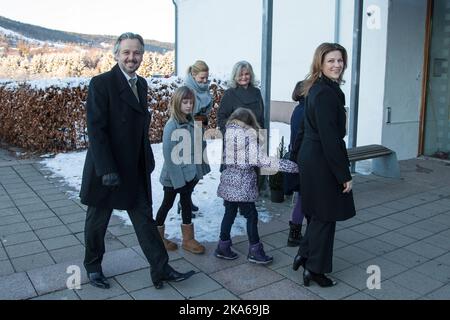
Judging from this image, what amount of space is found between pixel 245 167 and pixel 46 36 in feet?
93.9

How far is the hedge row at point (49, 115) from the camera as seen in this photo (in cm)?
772

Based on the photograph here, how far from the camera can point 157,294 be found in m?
3.21

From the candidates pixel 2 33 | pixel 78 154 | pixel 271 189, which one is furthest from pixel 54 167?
pixel 2 33

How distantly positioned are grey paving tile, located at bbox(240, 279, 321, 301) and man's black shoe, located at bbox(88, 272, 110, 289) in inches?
37.1

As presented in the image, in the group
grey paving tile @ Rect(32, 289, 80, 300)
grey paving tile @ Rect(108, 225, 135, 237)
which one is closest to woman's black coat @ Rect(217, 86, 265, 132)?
grey paving tile @ Rect(108, 225, 135, 237)

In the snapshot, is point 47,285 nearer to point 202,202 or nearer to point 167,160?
point 167,160

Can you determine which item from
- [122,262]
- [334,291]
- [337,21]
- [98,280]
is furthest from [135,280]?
[337,21]

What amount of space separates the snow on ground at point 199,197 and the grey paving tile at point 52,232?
59cm

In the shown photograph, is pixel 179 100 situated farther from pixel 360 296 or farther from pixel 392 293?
pixel 392 293

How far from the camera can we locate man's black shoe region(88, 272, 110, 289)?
3.28 meters

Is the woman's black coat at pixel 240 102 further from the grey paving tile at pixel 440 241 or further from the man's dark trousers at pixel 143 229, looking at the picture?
the grey paving tile at pixel 440 241

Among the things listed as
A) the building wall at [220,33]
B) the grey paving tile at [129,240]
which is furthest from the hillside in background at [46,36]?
the grey paving tile at [129,240]

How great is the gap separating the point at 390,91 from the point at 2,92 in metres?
6.78

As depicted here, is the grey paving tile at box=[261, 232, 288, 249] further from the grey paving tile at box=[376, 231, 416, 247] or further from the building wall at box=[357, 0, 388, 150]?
the building wall at box=[357, 0, 388, 150]
